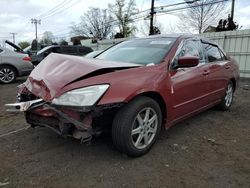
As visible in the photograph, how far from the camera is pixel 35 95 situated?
2.79m

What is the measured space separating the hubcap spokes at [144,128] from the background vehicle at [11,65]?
24.2ft

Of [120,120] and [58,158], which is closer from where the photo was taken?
[120,120]

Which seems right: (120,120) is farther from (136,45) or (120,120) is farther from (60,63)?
(136,45)

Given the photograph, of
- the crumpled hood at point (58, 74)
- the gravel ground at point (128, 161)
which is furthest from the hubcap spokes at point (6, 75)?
the crumpled hood at point (58, 74)

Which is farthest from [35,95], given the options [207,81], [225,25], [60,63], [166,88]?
[225,25]

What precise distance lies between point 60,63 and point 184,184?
203 cm

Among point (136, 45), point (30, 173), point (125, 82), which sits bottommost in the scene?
point (30, 173)

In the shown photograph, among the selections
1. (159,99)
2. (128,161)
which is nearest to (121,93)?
(159,99)

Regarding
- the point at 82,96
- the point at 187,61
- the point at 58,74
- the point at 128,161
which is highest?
the point at 187,61

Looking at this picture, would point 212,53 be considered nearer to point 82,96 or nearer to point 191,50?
point 191,50

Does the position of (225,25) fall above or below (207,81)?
above

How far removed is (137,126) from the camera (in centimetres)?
285

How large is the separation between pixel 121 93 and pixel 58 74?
0.80 metres

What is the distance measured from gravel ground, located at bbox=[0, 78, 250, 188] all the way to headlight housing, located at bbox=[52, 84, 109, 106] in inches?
30.8
